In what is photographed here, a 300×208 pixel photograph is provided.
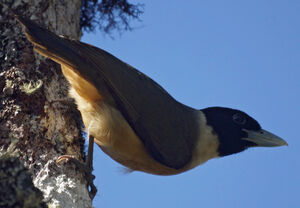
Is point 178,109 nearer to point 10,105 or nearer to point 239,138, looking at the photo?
point 239,138

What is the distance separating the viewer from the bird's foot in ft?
11.4

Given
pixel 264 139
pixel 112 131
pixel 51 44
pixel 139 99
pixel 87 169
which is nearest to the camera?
pixel 51 44

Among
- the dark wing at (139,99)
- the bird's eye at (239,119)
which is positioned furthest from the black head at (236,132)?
the dark wing at (139,99)

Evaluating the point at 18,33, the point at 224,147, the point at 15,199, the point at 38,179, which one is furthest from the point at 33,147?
the point at 224,147

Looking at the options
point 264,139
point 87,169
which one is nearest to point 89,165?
point 87,169

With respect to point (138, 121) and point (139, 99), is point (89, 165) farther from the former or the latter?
point (139, 99)

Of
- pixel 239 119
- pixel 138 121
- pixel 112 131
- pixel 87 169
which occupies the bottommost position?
pixel 87 169

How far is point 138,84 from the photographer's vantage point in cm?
415

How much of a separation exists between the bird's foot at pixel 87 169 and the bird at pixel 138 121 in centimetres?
39

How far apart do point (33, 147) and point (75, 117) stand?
0.73 meters

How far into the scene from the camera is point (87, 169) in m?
3.65

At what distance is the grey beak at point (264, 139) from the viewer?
14.6 feet

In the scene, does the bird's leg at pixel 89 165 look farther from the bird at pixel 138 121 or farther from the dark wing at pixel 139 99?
the dark wing at pixel 139 99

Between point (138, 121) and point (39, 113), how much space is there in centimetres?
89
